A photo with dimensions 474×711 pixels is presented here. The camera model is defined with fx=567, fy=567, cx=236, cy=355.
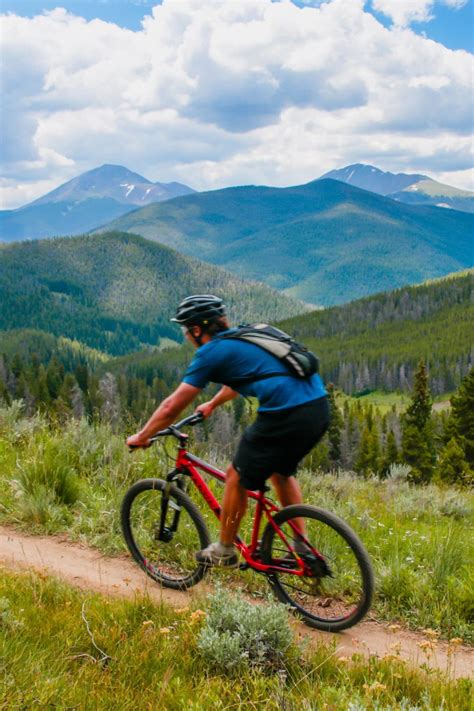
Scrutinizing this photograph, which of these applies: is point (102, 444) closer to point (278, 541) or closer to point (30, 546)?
point (30, 546)

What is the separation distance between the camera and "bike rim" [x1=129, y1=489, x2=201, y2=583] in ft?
21.3

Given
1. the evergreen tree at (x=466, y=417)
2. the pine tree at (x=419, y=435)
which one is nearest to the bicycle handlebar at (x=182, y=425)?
the evergreen tree at (x=466, y=417)

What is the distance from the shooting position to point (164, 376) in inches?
7141

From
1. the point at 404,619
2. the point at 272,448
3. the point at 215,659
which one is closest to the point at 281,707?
the point at 215,659

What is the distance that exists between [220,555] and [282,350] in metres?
2.29

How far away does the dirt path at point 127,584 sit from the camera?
4.91 m

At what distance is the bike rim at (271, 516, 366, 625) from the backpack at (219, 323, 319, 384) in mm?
1445

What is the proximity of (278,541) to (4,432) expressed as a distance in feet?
23.8

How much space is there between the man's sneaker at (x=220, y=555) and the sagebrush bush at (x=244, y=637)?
1094mm

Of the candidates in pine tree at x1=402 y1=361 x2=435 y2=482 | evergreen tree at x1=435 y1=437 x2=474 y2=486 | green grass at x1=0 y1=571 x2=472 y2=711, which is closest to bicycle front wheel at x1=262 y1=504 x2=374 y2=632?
green grass at x1=0 y1=571 x2=472 y2=711

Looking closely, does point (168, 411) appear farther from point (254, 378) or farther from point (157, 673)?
point (157, 673)

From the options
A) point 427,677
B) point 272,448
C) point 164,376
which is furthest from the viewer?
point 164,376

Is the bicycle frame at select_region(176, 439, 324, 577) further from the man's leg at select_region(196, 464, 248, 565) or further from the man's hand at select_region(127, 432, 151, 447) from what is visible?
the man's hand at select_region(127, 432, 151, 447)

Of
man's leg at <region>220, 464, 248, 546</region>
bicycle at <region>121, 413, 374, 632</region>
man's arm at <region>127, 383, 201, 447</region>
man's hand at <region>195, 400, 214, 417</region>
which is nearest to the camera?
man's arm at <region>127, 383, 201, 447</region>
